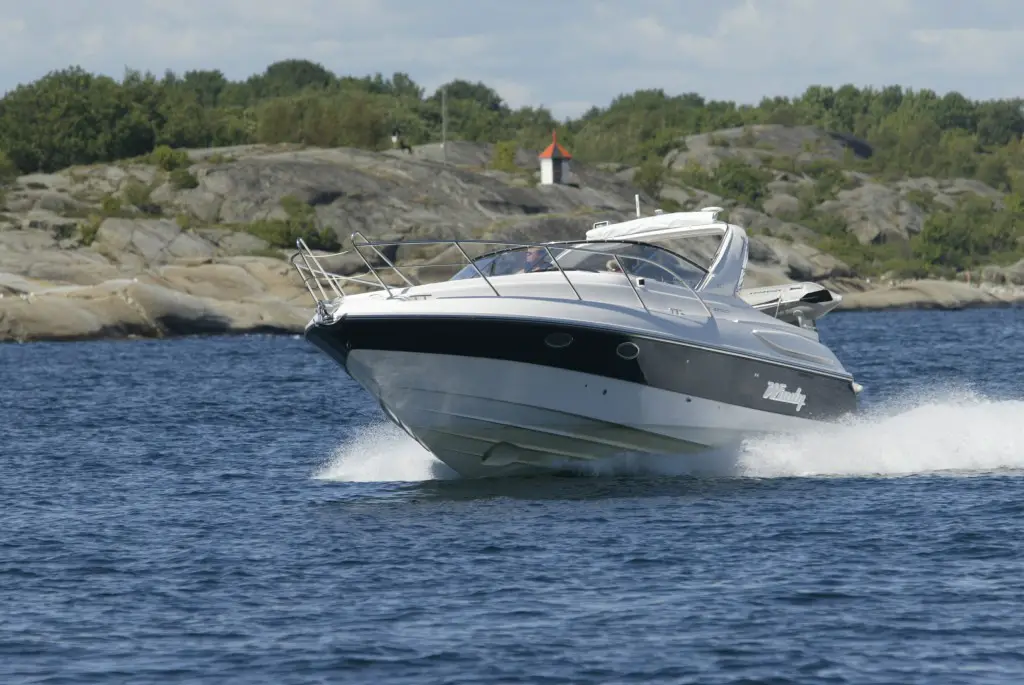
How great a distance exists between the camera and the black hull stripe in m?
18.1

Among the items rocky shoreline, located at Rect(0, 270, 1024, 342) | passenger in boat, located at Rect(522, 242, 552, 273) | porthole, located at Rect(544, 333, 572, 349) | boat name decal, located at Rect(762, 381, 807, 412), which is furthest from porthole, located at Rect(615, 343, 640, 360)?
rocky shoreline, located at Rect(0, 270, 1024, 342)

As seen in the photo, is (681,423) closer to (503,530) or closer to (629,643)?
(503,530)

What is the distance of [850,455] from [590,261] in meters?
4.68

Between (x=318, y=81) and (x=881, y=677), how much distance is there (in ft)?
610

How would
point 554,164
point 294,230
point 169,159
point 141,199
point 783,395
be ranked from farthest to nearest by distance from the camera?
point 169,159, point 554,164, point 141,199, point 294,230, point 783,395

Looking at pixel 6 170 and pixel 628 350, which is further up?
pixel 6 170

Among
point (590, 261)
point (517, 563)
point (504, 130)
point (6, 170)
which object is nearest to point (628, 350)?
point (590, 261)

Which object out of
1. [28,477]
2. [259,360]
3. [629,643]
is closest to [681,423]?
[629,643]

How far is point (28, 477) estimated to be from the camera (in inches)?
888

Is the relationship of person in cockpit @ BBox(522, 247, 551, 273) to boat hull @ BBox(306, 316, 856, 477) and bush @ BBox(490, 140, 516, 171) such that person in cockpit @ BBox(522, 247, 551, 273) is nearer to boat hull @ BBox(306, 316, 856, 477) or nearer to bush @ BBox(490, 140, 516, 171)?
boat hull @ BBox(306, 316, 856, 477)

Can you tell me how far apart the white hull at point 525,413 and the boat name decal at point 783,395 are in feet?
1.70

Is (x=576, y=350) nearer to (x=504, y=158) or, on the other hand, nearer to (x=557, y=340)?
(x=557, y=340)

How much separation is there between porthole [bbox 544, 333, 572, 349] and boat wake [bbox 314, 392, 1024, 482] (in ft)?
6.56

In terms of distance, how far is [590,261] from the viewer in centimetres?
1945
